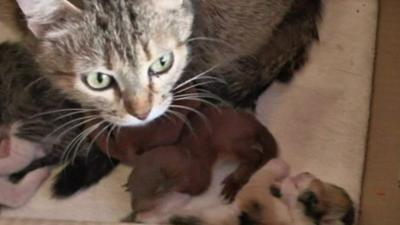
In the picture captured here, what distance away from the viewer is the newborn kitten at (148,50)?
4.33 ft

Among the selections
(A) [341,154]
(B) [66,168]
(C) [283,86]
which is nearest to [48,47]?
(B) [66,168]

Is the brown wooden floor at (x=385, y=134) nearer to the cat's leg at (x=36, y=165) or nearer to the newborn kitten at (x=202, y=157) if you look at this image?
the newborn kitten at (x=202, y=157)

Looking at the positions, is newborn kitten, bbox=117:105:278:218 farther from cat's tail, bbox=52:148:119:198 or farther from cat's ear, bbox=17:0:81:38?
cat's ear, bbox=17:0:81:38

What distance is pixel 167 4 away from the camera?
1339 mm

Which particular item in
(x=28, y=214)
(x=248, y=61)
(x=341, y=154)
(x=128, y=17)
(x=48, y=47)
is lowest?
(x=28, y=214)

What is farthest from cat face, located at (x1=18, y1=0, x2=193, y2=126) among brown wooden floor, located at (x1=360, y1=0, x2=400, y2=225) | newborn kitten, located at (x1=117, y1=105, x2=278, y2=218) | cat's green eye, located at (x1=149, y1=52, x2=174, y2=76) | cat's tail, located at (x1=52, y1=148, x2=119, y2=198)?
brown wooden floor, located at (x1=360, y1=0, x2=400, y2=225)

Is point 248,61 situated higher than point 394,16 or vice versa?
point 394,16

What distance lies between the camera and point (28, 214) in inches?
64.2

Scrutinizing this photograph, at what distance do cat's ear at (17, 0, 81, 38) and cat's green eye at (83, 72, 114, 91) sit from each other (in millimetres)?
108

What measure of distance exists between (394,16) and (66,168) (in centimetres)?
82

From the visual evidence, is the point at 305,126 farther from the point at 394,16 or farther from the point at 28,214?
the point at 28,214

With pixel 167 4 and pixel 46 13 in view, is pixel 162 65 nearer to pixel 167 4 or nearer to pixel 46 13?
pixel 167 4

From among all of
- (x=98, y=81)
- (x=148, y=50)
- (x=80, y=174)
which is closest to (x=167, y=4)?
(x=148, y=50)

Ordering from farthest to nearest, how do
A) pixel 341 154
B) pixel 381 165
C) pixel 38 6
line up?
pixel 341 154 < pixel 381 165 < pixel 38 6
